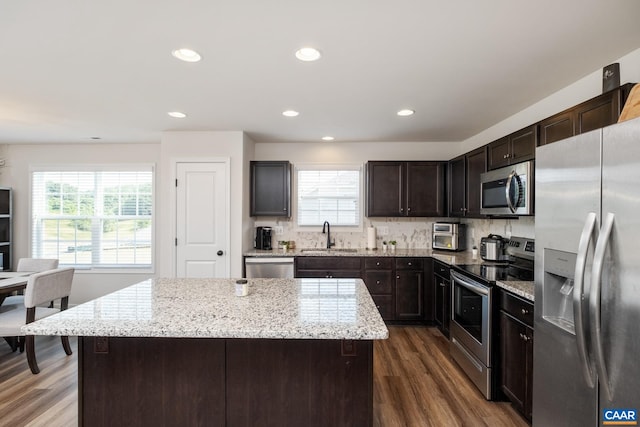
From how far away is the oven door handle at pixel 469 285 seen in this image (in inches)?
98.0

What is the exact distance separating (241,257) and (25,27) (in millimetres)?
2832

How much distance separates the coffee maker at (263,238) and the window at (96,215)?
69.5 inches

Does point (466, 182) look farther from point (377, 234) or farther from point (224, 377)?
point (224, 377)

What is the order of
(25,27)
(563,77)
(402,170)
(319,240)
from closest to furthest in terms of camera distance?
(25,27), (563,77), (402,170), (319,240)

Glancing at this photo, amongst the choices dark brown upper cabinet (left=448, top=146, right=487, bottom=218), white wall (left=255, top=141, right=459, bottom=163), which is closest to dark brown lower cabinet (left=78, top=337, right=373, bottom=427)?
dark brown upper cabinet (left=448, top=146, right=487, bottom=218)

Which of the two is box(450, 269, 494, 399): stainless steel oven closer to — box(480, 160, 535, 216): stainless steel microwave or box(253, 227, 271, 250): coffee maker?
A: box(480, 160, 535, 216): stainless steel microwave

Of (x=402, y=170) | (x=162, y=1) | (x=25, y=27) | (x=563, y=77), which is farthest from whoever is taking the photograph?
(x=402, y=170)

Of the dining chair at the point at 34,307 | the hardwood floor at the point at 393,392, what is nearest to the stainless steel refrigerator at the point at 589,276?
the hardwood floor at the point at 393,392

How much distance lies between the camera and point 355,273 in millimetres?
3994

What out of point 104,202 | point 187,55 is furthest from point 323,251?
point 104,202

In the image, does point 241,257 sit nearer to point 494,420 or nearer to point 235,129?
point 235,129

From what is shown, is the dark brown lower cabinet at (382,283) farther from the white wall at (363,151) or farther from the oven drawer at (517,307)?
the oven drawer at (517,307)

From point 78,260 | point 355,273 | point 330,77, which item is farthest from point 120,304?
point 78,260

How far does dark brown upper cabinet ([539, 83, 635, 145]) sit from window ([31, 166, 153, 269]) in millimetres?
4997
